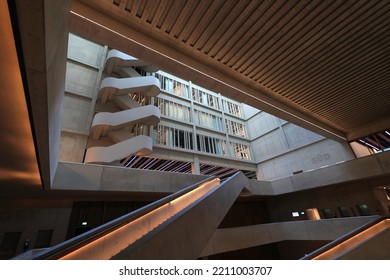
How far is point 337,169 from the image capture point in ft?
44.1

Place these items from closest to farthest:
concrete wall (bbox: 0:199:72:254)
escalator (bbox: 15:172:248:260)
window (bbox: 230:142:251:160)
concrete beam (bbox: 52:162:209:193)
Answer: escalator (bbox: 15:172:248:260), concrete beam (bbox: 52:162:209:193), concrete wall (bbox: 0:199:72:254), window (bbox: 230:142:251:160)

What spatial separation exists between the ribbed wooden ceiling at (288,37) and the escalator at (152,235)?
485 cm

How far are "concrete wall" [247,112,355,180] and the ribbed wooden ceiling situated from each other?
8.69m

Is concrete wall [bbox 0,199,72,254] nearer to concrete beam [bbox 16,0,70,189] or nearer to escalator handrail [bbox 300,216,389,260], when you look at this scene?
concrete beam [bbox 16,0,70,189]

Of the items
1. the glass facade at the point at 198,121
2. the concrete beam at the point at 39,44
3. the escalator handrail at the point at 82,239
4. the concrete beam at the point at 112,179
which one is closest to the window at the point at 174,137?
the glass facade at the point at 198,121

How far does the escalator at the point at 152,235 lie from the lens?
10.1 feet

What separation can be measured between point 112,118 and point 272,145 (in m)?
17.0

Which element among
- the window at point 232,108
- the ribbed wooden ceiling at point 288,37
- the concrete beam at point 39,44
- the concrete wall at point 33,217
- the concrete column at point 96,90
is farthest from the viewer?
the window at point 232,108

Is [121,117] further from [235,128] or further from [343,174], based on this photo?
[343,174]

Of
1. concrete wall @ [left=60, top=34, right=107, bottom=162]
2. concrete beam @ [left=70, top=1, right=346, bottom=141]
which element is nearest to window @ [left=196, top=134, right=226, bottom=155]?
concrete wall @ [left=60, top=34, right=107, bottom=162]

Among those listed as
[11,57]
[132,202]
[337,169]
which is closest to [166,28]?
[11,57]

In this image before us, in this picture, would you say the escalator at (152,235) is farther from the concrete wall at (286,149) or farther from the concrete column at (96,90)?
the concrete wall at (286,149)

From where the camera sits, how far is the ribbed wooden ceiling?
16.6ft
